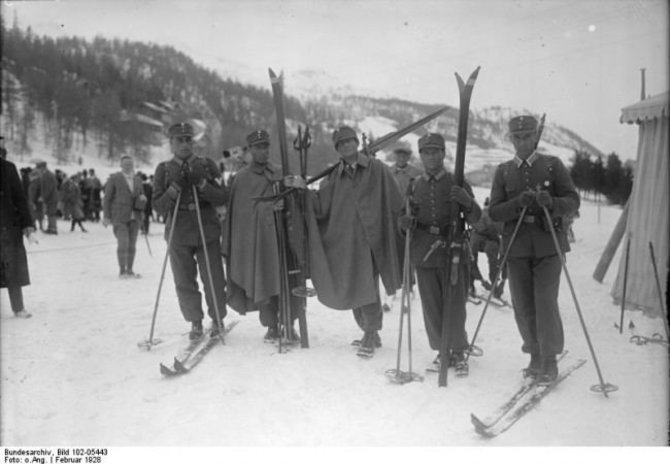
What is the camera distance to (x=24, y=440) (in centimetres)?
331

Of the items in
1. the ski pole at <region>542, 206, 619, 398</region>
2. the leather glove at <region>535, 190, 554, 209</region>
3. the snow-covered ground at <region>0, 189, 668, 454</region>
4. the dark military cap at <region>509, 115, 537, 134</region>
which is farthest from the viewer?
the dark military cap at <region>509, 115, 537, 134</region>

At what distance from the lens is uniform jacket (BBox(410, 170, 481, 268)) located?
14.5 feet

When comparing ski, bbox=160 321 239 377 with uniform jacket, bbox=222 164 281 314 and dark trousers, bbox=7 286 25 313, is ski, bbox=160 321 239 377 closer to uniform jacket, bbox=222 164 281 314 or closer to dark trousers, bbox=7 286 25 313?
uniform jacket, bbox=222 164 281 314

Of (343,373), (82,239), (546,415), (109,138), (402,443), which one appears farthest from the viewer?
(109,138)

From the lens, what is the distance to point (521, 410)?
11.6ft

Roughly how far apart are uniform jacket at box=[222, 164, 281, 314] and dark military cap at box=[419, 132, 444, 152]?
61.1 inches

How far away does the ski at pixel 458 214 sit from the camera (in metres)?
3.98

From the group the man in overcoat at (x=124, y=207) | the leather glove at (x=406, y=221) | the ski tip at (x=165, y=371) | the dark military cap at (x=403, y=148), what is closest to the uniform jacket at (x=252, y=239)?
the ski tip at (x=165, y=371)

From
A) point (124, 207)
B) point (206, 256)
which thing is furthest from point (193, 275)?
point (124, 207)

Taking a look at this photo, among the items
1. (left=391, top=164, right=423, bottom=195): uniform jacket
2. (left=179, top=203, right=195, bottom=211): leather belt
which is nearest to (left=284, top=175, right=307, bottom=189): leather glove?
(left=179, top=203, right=195, bottom=211): leather belt

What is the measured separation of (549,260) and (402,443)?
1838 mm

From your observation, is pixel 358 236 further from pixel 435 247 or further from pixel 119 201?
pixel 119 201

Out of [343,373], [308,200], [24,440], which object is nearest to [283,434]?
[343,373]

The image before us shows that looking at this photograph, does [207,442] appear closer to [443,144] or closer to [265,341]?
[265,341]
